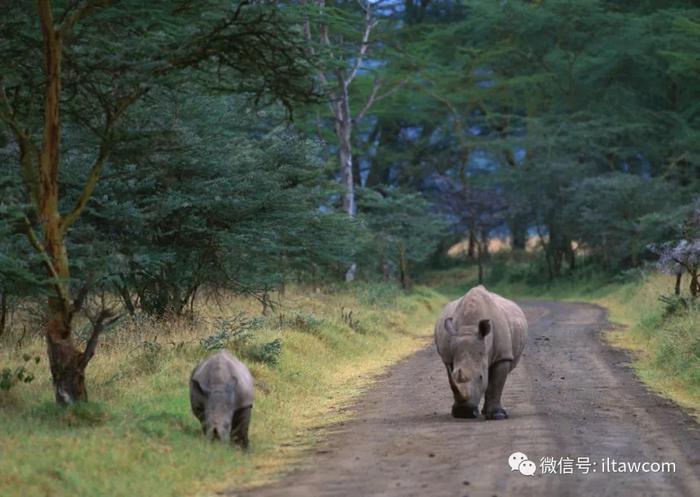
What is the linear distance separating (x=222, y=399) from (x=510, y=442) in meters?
2.51

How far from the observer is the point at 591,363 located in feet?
57.2

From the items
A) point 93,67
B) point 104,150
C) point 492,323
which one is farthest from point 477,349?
point 93,67

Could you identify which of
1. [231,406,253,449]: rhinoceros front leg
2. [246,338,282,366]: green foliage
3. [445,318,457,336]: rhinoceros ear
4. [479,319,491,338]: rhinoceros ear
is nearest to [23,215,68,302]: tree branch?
[231,406,253,449]: rhinoceros front leg

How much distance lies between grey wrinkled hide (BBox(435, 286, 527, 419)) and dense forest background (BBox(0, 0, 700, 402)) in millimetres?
2785

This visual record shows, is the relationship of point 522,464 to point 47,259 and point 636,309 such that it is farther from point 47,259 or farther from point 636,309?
point 636,309

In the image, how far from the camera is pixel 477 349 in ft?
37.0

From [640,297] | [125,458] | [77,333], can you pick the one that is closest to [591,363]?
[77,333]

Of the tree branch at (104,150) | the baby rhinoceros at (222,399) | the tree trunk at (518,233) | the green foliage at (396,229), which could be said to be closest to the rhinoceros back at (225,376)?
the baby rhinoceros at (222,399)

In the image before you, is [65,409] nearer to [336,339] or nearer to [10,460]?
[10,460]

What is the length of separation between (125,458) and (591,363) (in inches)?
411

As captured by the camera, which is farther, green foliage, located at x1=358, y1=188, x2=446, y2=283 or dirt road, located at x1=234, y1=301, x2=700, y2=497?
green foliage, located at x1=358, y1=188, x2=446, y2=283

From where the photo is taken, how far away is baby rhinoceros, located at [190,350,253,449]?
31.4 feet

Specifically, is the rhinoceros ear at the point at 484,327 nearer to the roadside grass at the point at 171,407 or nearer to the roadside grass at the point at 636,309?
the roadside grass at the point at 171,407

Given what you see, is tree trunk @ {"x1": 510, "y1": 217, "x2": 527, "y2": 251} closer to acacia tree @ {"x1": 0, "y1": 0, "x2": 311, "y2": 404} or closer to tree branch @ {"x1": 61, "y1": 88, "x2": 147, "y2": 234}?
acacia tree @ {"x1": 0, "y1": 0, "x2": 311, "y2": 404}
